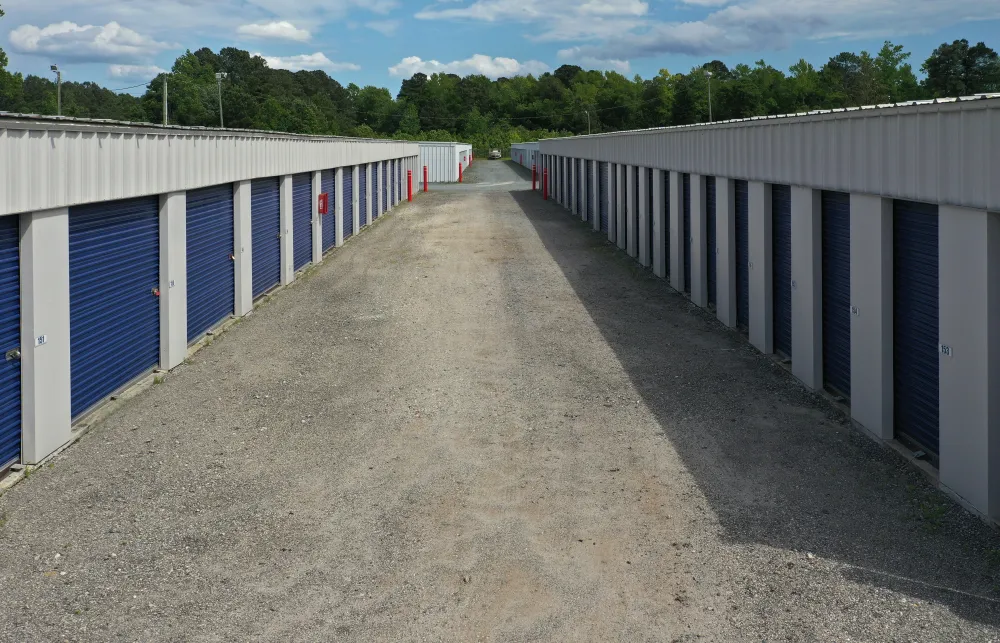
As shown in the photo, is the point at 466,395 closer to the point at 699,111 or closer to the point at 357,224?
the point at 357,224

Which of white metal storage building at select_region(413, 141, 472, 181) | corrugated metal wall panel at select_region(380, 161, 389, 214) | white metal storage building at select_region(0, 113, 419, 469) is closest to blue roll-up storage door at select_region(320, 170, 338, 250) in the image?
white metal storage building at select_region(0, 113, 419, 469)

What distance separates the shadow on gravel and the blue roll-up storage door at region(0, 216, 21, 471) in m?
7.29

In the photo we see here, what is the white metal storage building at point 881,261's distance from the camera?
8555 mm

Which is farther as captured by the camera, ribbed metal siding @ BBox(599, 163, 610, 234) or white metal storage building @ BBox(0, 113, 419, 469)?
ribbed metal siding @ BBox(599, 163, 610, 234)

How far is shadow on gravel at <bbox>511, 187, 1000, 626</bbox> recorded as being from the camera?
7.72 meters

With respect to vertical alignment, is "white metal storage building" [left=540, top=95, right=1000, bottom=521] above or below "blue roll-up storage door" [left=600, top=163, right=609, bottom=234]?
below

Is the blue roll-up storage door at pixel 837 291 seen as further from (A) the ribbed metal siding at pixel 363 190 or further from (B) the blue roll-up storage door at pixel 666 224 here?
(A) the ribbed metal siding at pixel 363 190

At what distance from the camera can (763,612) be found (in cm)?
710

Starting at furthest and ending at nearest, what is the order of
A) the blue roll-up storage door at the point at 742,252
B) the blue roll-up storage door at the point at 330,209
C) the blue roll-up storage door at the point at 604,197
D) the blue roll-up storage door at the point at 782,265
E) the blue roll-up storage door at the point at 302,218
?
the blue roll-up storage door at the point at 604,197, the blue roll-up storage door at the point at 330,209, the blue roll-up storage door at the point at 302,218, the blue roll-up storage door at the point at 742,252, the blue roll-up storage door at the point at 782,265

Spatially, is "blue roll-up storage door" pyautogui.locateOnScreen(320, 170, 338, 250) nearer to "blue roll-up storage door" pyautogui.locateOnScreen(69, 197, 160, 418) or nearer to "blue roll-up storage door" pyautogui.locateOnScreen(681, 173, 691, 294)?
"blue roll-up storage door" pyautogui.locateOnScreen(681, 173, 691, 294)

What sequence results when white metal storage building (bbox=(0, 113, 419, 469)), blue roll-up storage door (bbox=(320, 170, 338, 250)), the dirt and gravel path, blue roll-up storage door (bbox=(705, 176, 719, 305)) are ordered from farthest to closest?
blue roll-up storage door (bbox=(320, 170, 338, 250))
blue roll-up storage door (bbox=(705, 176, 719, 305))
white metal storage building (bbox=(0, 113, 419, 469))
the dirt and gravel path

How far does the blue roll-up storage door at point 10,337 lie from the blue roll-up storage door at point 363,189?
82.1ft

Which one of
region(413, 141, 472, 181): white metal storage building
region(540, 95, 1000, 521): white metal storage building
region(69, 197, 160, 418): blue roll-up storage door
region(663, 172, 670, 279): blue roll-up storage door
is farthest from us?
region(413, 141, 472, 181): white metal storage building

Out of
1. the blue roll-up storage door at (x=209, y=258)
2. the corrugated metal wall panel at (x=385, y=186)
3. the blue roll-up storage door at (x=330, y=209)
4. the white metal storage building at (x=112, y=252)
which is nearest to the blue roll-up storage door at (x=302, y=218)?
the white metal storage building at (x=112, y=252)
